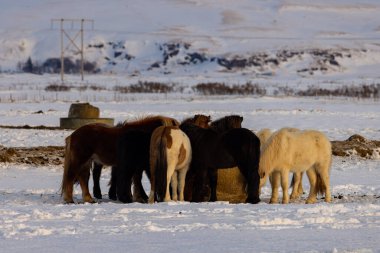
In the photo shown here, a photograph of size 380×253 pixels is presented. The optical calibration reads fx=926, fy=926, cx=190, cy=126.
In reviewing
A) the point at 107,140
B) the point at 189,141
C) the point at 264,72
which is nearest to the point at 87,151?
the point at 107,140

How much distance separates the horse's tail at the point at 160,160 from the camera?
13414 millimetres

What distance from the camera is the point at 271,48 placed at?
6038 inches

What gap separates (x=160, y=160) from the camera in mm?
13461

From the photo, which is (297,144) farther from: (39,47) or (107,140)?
(39,47)

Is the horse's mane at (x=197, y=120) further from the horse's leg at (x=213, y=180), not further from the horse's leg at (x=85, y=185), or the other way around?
the horse's leg at (x=85, y=185)

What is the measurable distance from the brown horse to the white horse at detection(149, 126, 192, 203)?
86cm

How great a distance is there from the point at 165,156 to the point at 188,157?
0.55 m

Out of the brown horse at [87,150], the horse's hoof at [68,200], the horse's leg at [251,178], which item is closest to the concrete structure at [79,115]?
the brown horse at [87,150]

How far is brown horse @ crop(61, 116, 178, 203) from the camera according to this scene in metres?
14.2

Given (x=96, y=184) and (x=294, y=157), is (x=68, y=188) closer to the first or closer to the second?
(x=96, y=184)

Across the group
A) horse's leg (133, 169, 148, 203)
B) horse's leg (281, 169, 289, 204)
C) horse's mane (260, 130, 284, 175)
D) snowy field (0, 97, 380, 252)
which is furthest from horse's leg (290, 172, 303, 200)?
horse's leg (133, 169, 148, 203)

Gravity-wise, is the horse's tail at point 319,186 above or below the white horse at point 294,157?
below

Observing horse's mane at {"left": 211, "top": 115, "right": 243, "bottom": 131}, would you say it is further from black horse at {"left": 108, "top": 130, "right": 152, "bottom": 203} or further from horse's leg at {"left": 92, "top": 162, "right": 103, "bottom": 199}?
horse's leg at {"left": 92, "top": 162, "right": 103, "bottom": 199}

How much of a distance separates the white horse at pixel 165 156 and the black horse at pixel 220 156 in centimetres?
28
